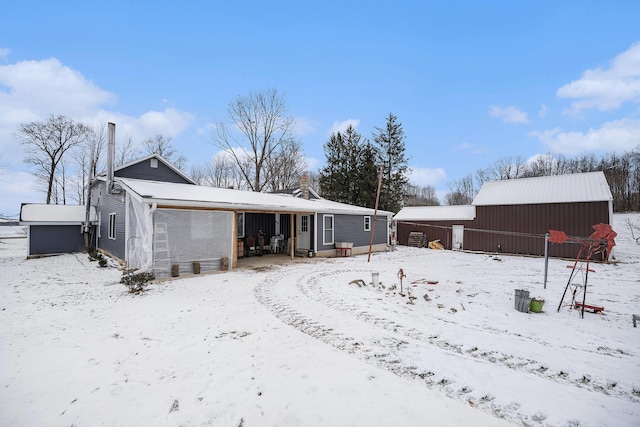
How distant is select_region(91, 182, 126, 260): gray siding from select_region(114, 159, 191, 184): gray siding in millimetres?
1417

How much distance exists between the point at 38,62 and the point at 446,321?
1893cm

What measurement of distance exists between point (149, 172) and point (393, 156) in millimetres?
20456

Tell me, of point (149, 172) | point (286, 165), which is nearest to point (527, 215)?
point (286, 165)

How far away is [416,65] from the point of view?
1485cm

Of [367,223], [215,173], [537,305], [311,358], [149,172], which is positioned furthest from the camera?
[215,173]

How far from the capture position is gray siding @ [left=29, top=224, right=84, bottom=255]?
14602 mm

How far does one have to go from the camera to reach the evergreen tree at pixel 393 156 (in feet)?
89.5

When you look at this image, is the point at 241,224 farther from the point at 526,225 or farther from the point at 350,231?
the point at 526,225

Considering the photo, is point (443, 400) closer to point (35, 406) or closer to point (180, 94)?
point (35, 406)

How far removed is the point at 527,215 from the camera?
1659cm

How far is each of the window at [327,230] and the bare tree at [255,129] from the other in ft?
44.0

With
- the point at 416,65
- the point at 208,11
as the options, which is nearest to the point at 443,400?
the point at 208,11

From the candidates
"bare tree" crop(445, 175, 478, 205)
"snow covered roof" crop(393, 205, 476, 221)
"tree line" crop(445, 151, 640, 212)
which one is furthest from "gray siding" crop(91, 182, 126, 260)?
"bare tree" crop(445, 175, 478, 205)

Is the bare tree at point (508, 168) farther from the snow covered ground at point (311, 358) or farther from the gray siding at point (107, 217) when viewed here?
the gray siding at point (107, 217)
